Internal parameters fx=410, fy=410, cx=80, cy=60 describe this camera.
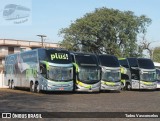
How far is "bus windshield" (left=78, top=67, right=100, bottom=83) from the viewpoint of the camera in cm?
3192

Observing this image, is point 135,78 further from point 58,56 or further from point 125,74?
point 58,56

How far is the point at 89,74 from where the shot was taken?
3225 cm

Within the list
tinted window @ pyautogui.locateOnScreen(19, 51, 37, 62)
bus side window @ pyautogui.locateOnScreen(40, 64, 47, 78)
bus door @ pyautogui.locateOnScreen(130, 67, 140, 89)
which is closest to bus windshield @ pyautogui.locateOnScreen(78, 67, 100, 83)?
bus side window @ pyautogui.locateOnScreen(40, 64, 47, 78)

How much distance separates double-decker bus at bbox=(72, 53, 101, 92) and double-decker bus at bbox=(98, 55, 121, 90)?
1492 millimetres

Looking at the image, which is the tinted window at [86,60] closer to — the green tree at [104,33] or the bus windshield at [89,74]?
the bus windshield at [89,74]

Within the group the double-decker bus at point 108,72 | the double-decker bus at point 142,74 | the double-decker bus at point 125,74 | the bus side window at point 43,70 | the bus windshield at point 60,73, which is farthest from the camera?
the double-decker bus at point 125,74

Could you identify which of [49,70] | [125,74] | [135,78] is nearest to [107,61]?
[135,78]

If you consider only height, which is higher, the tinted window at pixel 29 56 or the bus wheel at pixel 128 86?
the tinted window at pixel 29 56

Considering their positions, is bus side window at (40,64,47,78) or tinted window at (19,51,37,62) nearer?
bus side window at (40,64,47,78)

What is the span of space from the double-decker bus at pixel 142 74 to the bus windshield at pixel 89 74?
768 cm

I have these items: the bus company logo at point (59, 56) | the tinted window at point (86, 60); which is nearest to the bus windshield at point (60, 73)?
the bus company logo at point (59, 56)

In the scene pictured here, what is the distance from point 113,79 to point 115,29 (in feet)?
87.2

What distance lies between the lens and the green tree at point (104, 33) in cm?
5984

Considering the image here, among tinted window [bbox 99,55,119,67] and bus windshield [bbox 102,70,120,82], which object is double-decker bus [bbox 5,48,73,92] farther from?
tinted window [bbox 99,55,119,67]
